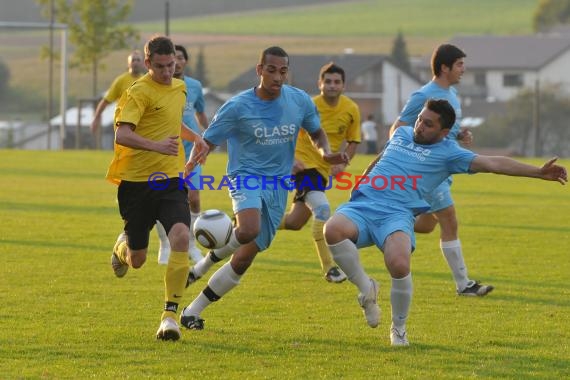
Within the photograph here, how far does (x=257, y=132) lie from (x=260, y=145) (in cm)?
10

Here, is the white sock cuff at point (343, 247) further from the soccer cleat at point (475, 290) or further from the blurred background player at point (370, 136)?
the blurred background player at point (370, 136)

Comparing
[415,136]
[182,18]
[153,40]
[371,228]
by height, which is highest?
[182,18]

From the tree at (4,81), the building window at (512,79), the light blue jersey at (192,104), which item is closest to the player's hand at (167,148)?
the light blue jersey at (192,104)

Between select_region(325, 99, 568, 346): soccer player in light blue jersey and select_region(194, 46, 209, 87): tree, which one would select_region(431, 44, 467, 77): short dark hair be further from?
select_region(194, 46, 209, 87): tree

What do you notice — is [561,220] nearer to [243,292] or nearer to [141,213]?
[243,292]

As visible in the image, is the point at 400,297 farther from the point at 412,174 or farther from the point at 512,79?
the point at 512,79

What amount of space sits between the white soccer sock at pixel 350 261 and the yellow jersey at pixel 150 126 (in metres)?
1.35

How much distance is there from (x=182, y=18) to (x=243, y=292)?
423 feet

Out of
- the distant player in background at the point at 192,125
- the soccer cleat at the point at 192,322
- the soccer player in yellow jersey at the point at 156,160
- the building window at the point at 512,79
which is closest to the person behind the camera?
the soccer player in yellow jersey at the point at 156,160

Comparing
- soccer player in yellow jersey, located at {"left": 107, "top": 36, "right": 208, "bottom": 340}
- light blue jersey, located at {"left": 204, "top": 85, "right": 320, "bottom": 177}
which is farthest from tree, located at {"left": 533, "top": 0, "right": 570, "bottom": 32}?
soccer player in yellow jersey, located at {"left": 107, "top": 36, "right": 208, "bottom": 340}

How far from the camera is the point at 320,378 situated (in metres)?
7.53

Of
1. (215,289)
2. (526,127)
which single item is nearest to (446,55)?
(215,289)

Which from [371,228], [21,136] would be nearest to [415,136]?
[371,228]

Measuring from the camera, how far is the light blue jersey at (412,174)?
8.91 metres
